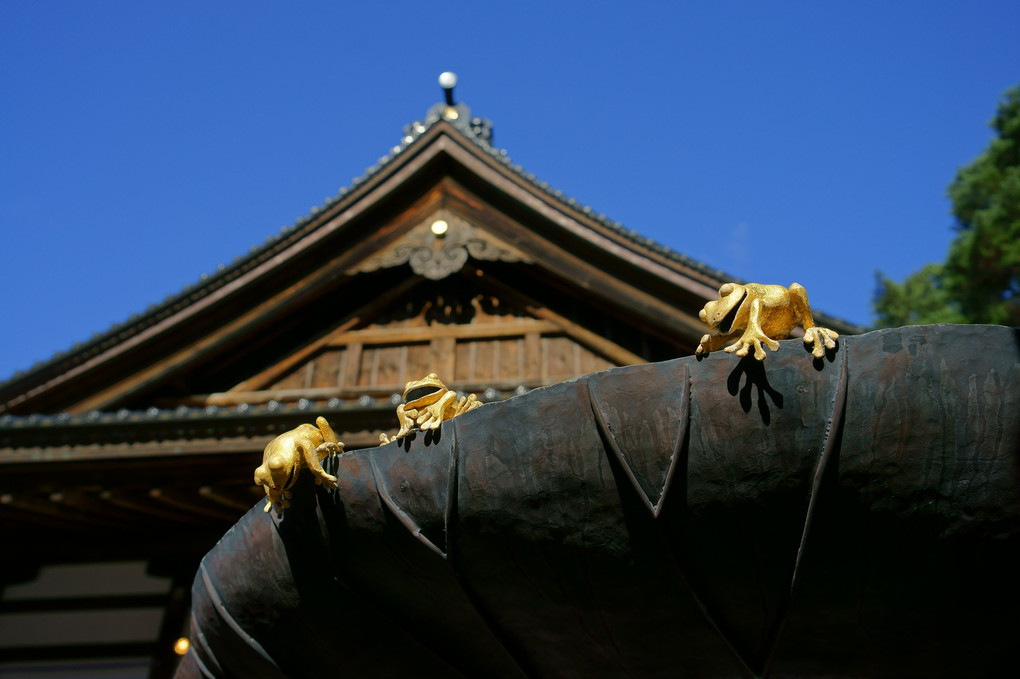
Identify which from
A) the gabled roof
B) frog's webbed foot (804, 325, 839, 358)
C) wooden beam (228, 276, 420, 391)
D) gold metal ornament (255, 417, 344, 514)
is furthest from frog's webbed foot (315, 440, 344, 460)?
wooden beam (228, 276, 420, 391)

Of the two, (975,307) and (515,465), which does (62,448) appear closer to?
(515,465)

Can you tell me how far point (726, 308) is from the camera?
2.06 meters

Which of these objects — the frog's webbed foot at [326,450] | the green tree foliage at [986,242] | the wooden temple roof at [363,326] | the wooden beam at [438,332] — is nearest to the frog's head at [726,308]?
the frog's webbed foot at [326,450]

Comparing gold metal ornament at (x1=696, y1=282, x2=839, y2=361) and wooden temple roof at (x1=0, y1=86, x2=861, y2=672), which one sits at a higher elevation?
wooden temple roof at (x1=0, y1=86, x2=861, y2=672)

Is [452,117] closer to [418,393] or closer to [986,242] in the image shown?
[418,393]

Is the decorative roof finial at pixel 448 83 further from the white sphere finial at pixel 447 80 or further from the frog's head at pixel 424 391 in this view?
the frog's head at pixel 424 391

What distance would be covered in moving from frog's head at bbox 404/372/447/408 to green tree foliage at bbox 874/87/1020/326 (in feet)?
52.3

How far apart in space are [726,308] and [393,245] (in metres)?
6.27

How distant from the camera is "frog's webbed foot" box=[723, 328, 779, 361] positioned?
1.86 m

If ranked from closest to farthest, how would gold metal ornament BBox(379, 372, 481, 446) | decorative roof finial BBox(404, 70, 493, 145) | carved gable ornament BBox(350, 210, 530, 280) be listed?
gold metal ornament BBox(379, 372, 481, 446) < carved gable ornament BBox(350, 210, 530, 280) < decorative roof finial BBox(404, 70, 493, 145)

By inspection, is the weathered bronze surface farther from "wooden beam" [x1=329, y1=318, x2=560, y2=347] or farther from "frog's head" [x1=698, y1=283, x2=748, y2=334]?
"wooden beam" [x1=329, y1=318, x2=560, y2=347]

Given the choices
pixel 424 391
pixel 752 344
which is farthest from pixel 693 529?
pixel 424 391

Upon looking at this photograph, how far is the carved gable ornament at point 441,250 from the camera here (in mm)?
7680

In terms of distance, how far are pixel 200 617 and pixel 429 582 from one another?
32.5 inches
